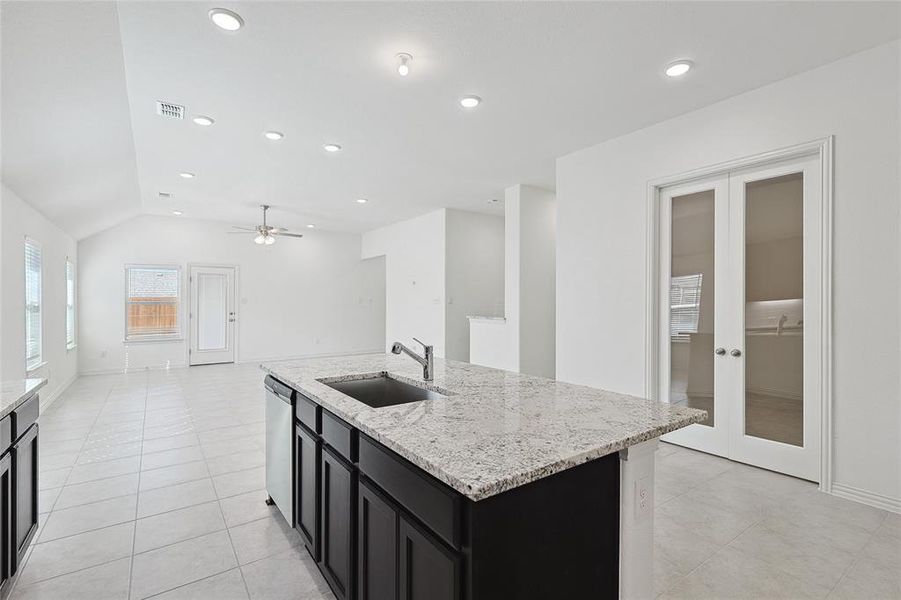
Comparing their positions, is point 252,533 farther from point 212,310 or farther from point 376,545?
point 212,310

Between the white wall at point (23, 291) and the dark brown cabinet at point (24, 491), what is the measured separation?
2.28 meters

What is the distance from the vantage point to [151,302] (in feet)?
26.4

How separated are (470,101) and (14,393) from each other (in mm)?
3214

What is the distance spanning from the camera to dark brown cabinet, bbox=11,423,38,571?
1907 mm

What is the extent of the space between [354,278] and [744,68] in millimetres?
8471

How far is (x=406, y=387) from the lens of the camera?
2.38 metres

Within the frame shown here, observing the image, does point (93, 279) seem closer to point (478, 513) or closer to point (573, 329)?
point (573, 329)

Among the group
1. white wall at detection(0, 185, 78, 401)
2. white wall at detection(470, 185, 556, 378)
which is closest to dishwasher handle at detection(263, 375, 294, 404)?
white wall at detection(0, 185, 78, 401)

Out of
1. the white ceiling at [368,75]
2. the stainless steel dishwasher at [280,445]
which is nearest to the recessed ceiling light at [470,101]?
the white ceiling at [368,75]

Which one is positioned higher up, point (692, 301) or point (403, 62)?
point (403, 62)

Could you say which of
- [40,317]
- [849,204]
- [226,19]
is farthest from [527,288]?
[40,317]

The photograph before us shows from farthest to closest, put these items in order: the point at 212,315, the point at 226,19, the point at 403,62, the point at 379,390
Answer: the point at 212,315 → the point at 403,62 → the point at 379,390 → the point at 226,19

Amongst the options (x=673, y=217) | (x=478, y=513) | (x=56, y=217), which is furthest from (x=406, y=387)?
(x=56, y=217)

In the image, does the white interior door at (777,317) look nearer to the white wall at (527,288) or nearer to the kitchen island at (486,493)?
the kitchen island at (486,493)
